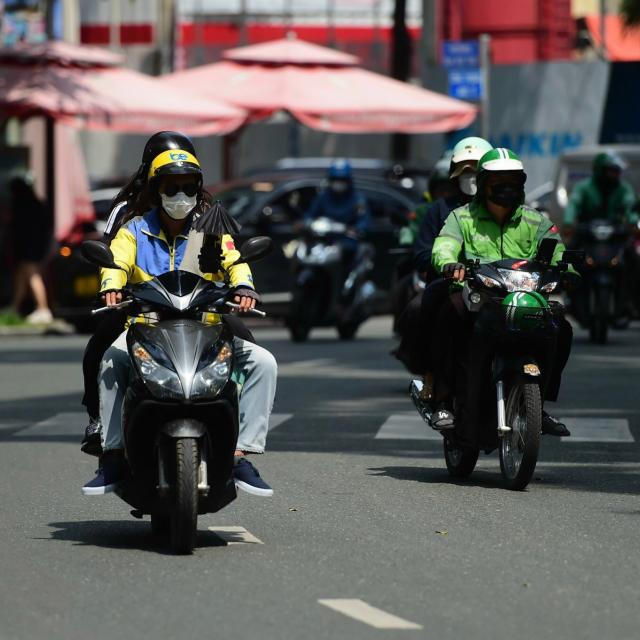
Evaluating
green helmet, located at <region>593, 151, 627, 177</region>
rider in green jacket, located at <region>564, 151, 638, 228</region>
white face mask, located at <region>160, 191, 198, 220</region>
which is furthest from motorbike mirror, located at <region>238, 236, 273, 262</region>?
rider in green jacket, located at <region>564, 151, 638, 228</region>

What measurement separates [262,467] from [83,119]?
1466cm

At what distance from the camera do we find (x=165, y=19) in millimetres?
45219

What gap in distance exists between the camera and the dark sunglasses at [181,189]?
28.9 ft

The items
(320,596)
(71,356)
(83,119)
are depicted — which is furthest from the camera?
(83,119)

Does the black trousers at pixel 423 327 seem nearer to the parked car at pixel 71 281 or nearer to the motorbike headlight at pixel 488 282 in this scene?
the motorbike headlight at pixel 488 282

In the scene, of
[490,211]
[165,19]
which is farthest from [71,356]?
[165,19]

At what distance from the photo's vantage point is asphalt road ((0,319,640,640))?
7.05 meters

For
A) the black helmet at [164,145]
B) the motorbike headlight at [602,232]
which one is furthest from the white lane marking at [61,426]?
the motorbike headlight at [602,232]

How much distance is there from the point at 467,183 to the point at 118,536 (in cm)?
368

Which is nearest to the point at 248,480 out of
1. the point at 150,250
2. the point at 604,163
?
the point at 150,250

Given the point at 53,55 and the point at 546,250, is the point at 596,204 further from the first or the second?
the point at 546,250

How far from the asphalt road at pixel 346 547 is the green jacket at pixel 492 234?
3.82 feet

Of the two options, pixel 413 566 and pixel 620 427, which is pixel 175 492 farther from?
pixel 620 427

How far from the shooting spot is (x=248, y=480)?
8656 millimetres
